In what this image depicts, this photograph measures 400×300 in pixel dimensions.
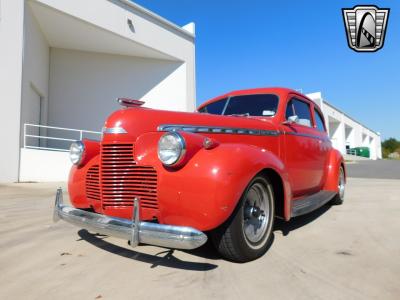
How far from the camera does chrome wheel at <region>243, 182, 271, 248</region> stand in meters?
2.61

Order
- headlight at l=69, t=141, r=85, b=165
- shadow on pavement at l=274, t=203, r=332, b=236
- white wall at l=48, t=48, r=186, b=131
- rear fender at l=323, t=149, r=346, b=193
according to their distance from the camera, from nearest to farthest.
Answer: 1. headlight at l=69, t=141, r=85, b=165
2. shadow on pavement at l=274, t=203, r=332, b=236
3. rear fender at l=323, t=149, r=346, b=193
4. white wall at l=48, t=48, r=186, b=131

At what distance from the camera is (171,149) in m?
2.27

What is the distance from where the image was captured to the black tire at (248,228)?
231 cm

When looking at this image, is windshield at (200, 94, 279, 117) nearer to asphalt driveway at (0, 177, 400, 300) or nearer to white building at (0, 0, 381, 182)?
asphalt driveway at (0, 177, 400, 300)

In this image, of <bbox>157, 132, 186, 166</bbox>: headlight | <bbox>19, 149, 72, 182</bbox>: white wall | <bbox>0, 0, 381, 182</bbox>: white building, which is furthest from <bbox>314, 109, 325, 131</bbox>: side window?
<bbox>19, 149, 72, 182</bbox>: white wall

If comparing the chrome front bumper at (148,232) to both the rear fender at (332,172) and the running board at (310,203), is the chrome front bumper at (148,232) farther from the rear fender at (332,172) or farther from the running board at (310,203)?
the rear fender at (332,172)

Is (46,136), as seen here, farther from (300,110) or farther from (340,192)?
(340,192)

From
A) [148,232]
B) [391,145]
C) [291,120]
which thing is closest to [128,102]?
[148,232]

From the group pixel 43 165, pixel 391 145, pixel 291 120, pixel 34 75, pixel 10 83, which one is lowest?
pixel 43 165

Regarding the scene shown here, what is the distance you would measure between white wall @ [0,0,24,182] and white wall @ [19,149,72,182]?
0.80 ft

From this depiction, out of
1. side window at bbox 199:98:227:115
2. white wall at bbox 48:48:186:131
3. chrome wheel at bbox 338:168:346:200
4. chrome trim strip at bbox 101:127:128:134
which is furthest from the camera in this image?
white wall at bbox 48:48:186:131

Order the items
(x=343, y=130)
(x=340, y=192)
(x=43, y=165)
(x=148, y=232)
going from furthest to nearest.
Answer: (x=343, y=130) → (x=43, y=165) → (x=340, y=192) → (x=148, y=232)

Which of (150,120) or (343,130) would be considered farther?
(343,130)

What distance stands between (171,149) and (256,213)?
3.27ft
